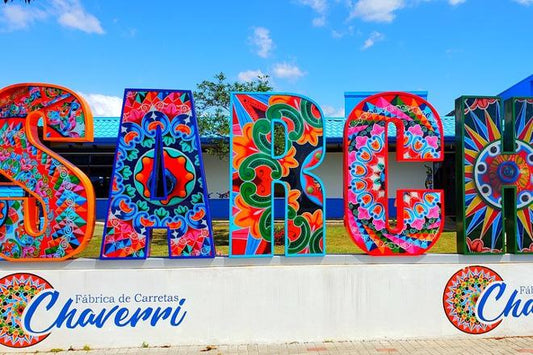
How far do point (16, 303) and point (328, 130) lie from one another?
1436 cm

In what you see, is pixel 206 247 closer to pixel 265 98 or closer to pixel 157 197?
pixel 157 197

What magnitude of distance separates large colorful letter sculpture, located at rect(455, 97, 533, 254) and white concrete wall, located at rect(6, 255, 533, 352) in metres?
0.29

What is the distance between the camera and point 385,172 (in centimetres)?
553

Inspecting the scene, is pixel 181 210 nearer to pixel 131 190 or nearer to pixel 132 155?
pixel 131 190

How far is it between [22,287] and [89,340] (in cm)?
106

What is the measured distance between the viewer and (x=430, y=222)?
18.4 feet

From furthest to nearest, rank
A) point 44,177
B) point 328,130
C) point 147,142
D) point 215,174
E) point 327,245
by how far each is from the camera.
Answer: point 215,174 < point 328,130 < point 327,245 < point 147,142 < point 44,177

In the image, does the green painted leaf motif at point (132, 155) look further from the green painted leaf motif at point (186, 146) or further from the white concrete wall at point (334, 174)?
the white concrete wall at point (334, 174)

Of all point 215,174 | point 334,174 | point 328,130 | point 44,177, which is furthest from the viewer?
point 334,174

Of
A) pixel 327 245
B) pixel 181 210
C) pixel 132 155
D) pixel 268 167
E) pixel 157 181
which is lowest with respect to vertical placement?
pixel 327 245

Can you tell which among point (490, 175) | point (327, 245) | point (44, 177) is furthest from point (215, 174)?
point (490, 175)

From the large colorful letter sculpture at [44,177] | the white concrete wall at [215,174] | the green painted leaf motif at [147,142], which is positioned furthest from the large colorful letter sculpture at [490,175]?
the white concrete wall at [215,174]

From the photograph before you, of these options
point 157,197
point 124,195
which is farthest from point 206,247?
point 124,195

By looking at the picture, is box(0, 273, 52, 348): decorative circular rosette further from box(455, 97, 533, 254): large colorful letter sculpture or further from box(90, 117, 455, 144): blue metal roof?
box(90, 117, 455, 144): blue metal roof
